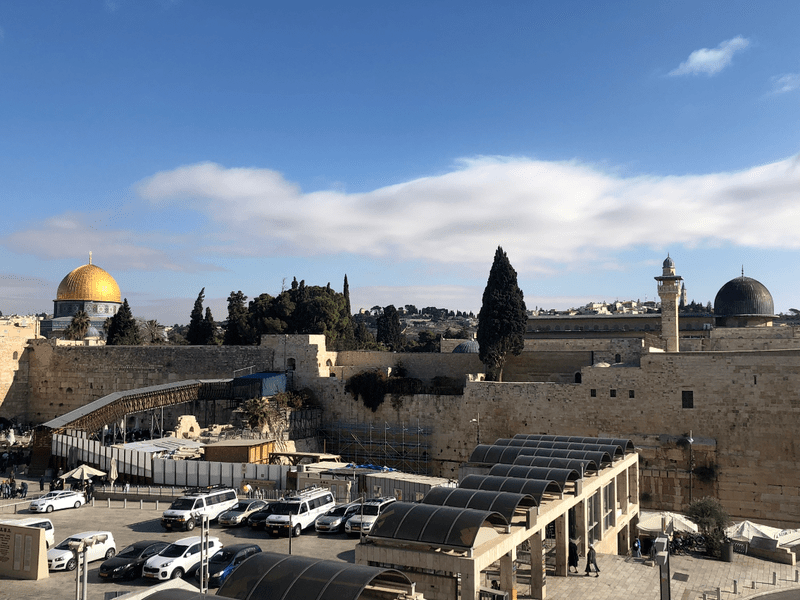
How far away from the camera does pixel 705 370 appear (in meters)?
27.5

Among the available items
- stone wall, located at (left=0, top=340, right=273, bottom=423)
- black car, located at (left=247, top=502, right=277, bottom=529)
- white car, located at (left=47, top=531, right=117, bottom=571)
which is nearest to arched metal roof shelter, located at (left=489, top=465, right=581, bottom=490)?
black car, located at (left=247, top=502, right=277, bottom=529)

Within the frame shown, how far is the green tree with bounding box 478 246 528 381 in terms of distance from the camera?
33000 millimetres

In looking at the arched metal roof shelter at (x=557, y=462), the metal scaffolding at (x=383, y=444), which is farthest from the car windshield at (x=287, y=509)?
the metal scaffolding at (x=383, y=444)

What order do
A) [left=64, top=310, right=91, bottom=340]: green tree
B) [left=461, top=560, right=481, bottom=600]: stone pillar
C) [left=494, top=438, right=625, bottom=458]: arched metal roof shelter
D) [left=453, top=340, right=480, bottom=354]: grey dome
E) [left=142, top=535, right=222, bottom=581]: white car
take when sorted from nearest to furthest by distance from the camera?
[left=461, top=560, right=481, bottom=600]: stone pillar, [left=142, top=535, right=222, bottom=581]: white car, [left=494, top=438, right=625, bottom=458]: arched metal roof shelter, [left=453, top=340, right=480, bottom=354]: grey dome, [left=64, top=310, right=91, bottom=340]: green tree

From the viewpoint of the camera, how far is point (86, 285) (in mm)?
58562

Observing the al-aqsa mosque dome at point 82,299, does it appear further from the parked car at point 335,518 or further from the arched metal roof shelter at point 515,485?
the arched metal roof shelter at point 515,485

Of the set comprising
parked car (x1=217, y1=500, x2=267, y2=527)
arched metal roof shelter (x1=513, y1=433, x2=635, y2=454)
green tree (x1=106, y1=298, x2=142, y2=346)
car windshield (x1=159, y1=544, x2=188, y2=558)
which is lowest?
parked car (x1=217, y1=500, x2=267, y2=527)

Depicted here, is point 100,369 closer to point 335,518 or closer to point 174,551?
point 335,518

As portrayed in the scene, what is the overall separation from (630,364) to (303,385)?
1681cm

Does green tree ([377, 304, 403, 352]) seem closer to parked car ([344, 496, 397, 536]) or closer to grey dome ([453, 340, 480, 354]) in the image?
grey dome ([453, 340, 480, 354])

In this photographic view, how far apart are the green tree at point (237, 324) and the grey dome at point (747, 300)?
102 feet

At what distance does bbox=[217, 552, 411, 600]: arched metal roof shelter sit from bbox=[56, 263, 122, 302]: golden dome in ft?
185

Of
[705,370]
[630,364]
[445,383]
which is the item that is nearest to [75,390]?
[445,383]

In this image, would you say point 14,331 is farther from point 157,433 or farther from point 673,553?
point 673,553
